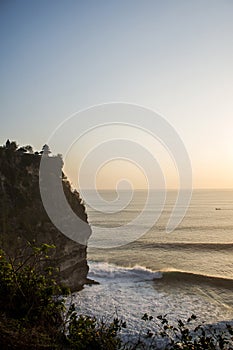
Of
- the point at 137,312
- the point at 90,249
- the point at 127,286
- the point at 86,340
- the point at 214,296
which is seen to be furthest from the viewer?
the point at 90,249

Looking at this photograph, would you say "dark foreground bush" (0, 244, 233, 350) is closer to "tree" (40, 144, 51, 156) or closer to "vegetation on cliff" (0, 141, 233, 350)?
"vegetation on cliff" (0, 141, 233, 350)

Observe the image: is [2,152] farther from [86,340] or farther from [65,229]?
[86,340]

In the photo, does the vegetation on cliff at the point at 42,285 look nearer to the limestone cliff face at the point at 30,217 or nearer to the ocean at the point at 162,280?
the limestone cliff face at the point at 30,217

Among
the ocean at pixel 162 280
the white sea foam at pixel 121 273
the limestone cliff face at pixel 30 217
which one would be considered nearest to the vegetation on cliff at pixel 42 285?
the limestone cliff face at pixel 30 217

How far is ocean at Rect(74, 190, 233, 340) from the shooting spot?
19.0 metres

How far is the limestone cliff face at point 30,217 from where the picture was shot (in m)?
22.6

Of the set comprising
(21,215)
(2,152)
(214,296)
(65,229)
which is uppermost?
(2,152)

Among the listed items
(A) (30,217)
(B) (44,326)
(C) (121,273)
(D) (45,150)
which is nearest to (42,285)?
(B) (44,326)

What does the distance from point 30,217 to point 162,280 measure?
13.4 metres

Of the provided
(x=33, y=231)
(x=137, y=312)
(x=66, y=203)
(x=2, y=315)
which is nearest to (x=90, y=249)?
(x=66, y=203)

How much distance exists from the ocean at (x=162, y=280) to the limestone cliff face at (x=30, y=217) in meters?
2.39

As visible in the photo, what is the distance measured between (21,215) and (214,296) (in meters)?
16.6

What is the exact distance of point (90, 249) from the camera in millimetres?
40125

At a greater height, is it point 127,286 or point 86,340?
point 86,340
